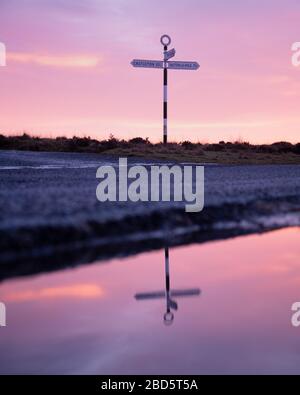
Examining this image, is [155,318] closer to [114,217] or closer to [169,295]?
[169,295]

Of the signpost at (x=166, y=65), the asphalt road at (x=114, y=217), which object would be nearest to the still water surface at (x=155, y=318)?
the asphalt road at (x=114, y=217)

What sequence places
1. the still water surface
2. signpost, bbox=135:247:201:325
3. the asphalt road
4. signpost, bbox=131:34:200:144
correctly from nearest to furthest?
the still water surface
signpost, bbox=135:247:201:325
the asphalt road
signpost, bbox=131:34:200:144

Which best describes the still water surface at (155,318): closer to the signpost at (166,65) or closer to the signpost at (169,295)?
the signpost at (169,295)

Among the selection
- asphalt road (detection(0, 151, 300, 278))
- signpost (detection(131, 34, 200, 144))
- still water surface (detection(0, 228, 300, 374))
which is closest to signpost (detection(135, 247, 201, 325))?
still water surface (detection(0, 228, 300, 374))

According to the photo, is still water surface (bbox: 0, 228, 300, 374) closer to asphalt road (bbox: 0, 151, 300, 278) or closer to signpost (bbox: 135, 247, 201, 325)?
signpost (bbox: 135, 247, 201, 325)

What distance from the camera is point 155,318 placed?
418cm

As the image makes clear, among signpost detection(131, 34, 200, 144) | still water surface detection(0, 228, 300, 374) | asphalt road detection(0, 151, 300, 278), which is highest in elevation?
signpost detection(131, 34, 200, 144)

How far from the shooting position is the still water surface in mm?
3348

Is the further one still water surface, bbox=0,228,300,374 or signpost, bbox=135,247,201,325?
signpost, bbox=135,247,201,325

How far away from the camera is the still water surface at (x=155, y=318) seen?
11.0 feet

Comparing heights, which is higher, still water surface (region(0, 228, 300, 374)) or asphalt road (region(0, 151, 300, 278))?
asphalt road (region(0, 151, 300, 278))

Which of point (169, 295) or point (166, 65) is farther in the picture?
point (166, 65)

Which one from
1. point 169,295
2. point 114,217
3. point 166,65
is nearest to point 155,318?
point 169,295

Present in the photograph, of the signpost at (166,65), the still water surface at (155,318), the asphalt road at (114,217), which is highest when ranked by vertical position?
the signpost at (166,65)
